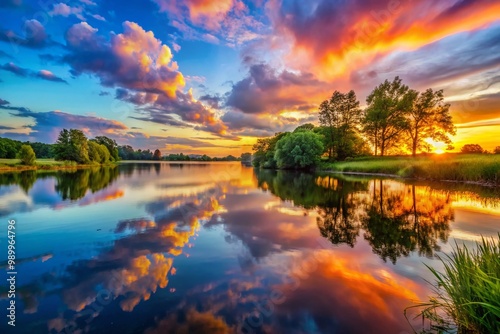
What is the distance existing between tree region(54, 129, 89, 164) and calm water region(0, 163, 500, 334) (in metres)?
72.5

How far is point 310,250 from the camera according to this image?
25.8ft

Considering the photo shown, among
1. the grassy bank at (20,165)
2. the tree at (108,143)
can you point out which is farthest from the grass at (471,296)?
the tree at (108,143)

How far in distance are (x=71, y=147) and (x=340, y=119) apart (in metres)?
80.8

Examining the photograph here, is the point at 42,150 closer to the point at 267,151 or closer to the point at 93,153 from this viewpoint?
the point at 93,153

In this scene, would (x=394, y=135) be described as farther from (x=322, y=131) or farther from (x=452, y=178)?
(x=452, y=178)

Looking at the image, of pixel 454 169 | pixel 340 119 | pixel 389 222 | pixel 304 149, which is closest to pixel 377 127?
pixel 340 119

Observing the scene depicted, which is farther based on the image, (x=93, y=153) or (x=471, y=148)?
(x=93, y=153)

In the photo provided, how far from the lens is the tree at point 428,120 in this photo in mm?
46781

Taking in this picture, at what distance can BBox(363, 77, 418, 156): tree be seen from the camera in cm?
5078

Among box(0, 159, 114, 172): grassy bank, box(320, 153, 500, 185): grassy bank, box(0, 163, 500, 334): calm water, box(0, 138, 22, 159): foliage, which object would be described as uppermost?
box(0, 138, 22, 159): foliage

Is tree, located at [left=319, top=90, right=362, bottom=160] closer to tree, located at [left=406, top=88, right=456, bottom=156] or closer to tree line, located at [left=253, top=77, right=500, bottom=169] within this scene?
tree line, located at [left=253, top=77, right=500, bottom=169]

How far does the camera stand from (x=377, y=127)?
55812 mm

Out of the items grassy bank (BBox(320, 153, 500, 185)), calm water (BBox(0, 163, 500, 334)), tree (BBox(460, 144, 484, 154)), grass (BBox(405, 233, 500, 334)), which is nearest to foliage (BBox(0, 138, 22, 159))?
calm water (BBox(0, 163, 500, 334))

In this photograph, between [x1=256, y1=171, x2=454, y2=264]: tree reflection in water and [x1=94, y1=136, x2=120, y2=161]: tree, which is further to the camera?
[x1=94, y1=136, x2=120, y2=161]: tree
